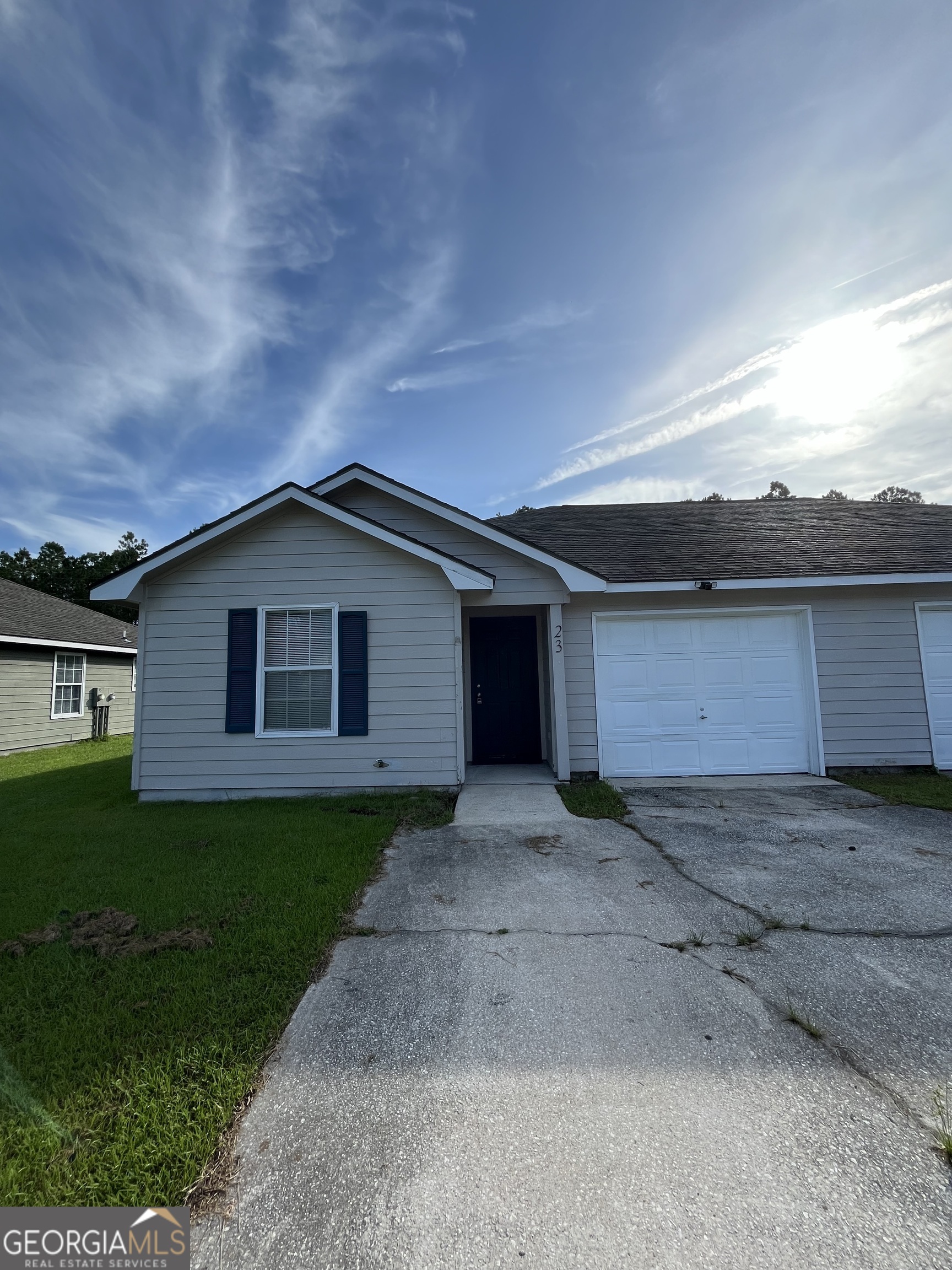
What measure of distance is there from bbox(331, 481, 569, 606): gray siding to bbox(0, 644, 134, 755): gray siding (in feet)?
34.1

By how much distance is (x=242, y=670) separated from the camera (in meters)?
6.98

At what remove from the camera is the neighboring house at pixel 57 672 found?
12867mm

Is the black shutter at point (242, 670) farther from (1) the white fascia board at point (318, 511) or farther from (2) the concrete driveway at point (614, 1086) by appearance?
(2) the concrete driveway at point (614, 1086)

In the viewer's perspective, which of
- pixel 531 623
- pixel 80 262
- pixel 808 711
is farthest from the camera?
pixel 531 623

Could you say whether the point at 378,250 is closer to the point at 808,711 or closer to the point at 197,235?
the point at 197,235

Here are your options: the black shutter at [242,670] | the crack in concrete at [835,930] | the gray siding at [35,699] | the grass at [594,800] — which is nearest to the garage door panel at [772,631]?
the grass at [594,800]

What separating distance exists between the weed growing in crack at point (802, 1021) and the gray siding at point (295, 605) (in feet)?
15.8

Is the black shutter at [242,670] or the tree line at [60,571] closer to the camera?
the black shutter at [242,670]

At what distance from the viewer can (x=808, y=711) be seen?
776 cm

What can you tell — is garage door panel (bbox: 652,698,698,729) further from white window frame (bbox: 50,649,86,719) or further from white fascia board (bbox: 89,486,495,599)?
white window frame (bbox: 50,649,86,719)

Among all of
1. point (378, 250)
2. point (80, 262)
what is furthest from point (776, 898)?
point (80, 262)

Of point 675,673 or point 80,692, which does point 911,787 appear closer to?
point 675,673

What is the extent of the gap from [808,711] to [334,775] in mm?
6823

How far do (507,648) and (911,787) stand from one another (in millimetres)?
5926
